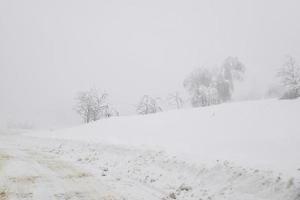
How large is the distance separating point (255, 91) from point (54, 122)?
A: 388 feet

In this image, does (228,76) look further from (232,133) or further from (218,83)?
(232,133)

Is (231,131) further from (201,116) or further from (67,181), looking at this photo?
(67,181)

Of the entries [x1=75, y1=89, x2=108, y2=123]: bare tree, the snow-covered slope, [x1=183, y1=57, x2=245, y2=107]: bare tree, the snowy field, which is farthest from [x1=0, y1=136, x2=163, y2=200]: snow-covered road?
[x1=75, y1=89, x2=108, y2=123]: bare tree

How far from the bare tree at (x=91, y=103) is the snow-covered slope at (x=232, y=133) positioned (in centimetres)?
3022

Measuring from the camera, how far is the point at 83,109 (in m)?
62.1

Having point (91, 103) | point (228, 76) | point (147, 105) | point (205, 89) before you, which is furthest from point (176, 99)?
point (91, 103)

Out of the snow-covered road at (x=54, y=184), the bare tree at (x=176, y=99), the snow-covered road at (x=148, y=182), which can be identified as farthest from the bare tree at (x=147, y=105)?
the snow-covered road at (x=54, y=184)

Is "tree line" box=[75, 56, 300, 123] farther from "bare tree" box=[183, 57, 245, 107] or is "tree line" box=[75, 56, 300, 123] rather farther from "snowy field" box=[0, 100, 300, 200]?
"snowy field" box=[0, 100, 300, 200]

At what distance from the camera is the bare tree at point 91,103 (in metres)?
61.2

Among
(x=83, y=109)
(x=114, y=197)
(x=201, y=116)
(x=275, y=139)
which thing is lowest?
(x=114, y=197)

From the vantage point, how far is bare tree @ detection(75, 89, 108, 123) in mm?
61156

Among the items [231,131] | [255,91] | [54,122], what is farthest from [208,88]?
[54,122]

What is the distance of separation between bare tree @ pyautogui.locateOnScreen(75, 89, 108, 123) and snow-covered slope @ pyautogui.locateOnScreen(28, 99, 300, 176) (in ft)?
99.2

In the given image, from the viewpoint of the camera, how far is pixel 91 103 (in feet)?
201
